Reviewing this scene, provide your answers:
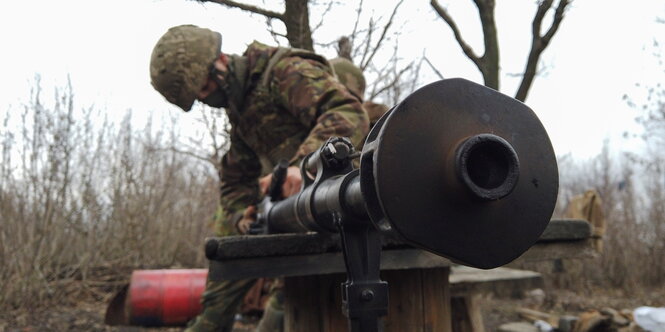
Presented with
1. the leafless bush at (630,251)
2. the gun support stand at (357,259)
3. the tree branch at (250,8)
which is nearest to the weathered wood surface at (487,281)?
the gun support stand at (357,259)

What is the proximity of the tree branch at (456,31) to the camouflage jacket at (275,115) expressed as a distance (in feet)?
6.79

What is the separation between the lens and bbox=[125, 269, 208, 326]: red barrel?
5324 mm

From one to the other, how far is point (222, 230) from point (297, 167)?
1.71m

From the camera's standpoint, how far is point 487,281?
139 inches

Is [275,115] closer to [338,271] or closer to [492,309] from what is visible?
[338,271]

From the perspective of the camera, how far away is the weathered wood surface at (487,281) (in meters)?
3.47

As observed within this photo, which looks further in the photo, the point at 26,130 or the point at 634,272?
the point at 634,272

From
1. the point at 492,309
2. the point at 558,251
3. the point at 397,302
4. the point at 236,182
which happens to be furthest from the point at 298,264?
the point at 492,309

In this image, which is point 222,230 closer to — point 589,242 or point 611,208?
point 589,242

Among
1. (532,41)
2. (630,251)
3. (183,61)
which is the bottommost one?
(630,251)

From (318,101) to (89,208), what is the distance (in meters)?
5.20

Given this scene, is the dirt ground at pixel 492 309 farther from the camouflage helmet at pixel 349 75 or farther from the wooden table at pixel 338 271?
the wooden table at pixel 338 271

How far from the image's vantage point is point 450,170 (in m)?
0.88

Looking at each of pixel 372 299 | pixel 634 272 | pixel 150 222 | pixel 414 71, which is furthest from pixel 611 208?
pixel 372 299
